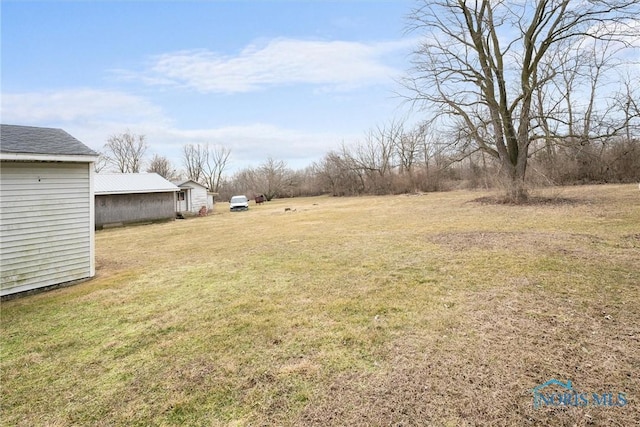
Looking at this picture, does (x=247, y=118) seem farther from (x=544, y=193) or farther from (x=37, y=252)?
(x=37, y=252)

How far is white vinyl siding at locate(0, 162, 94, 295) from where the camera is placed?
4883 millimetres

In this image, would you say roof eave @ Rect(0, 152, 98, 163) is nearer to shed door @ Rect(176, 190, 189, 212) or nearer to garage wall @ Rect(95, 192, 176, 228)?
garage wall @ Rect(95, 192, 176, 228)

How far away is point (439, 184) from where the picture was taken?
1166 inches

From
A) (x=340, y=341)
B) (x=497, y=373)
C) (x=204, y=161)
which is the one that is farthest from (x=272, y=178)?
(x=497, y=373)

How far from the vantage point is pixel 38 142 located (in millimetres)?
5434

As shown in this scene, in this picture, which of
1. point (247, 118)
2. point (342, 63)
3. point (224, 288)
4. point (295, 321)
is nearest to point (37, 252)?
point (224, 288)

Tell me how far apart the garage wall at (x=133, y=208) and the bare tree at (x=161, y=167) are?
26.4 metres

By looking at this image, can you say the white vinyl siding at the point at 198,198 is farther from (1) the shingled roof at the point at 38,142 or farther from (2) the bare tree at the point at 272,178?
(2) the bare tree at the point at 272,178

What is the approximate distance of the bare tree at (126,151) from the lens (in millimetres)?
42156

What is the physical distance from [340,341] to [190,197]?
2221cm

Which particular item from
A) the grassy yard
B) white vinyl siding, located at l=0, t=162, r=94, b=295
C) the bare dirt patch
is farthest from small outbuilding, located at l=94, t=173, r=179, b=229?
the bare dirt patch

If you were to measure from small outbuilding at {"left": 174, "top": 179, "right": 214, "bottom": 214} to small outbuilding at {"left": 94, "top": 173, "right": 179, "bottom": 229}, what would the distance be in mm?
2330

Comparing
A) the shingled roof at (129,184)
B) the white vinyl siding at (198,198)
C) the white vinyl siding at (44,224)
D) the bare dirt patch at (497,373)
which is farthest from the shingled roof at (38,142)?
the white vinyl siding at (198,198)

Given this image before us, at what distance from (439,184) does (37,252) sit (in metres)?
29.8
